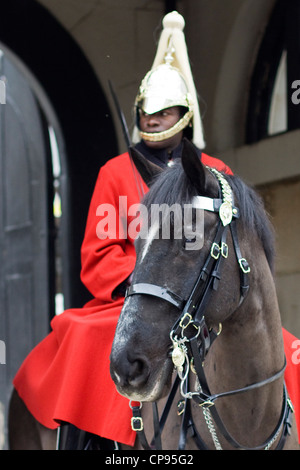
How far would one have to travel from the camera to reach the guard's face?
3711mm

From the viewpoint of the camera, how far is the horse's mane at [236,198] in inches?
99.3

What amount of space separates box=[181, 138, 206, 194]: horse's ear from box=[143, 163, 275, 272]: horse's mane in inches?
0.7

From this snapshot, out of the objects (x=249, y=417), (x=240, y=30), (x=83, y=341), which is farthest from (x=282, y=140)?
(x=249, y=417)

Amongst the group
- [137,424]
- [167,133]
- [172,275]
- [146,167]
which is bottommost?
[137,424]

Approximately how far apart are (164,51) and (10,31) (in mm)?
1956

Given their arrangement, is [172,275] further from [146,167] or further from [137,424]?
[137,424]

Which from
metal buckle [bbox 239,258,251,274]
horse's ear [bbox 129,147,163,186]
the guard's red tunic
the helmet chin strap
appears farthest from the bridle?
the helmet chin strap

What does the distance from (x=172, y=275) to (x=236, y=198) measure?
1.37 feet

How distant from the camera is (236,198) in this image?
2.67 meters

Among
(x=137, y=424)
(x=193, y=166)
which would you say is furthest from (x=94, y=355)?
(x=193, y=166)

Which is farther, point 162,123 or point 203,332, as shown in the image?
point 162,123

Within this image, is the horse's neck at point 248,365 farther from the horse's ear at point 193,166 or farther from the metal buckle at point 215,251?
the horse's ear at point 193,166

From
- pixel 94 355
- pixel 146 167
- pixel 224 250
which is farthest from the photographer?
pixel 94 355

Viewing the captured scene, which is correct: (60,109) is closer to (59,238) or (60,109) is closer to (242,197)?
(59,238)
